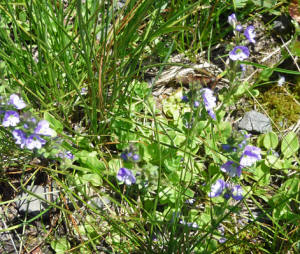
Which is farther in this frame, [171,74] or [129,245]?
[171,74]

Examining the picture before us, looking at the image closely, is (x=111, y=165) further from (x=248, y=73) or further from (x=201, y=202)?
(x=248, y=73)

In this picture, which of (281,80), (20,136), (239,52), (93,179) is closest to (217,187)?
(93,179)

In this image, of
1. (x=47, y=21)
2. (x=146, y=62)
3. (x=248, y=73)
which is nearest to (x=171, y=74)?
(x=146, y=62)

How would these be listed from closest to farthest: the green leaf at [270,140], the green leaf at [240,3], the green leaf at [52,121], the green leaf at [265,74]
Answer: the green leaf at [52,121], the green leaf at [270,140], the green leaf at [265,74], the green leaf at [240,3]

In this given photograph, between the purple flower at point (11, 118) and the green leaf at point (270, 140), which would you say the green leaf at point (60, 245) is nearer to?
the purple flower at point (11, 118)

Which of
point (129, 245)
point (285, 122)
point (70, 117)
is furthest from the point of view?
point (285, 122)

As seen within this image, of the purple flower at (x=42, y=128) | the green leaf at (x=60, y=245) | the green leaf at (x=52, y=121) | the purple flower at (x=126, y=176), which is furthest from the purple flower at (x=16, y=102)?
the green leaf at (x=60, y=245)

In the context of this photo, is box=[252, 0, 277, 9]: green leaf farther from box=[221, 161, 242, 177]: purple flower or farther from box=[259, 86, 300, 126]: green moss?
box=[221, 161, 242, 177]: purple flower
